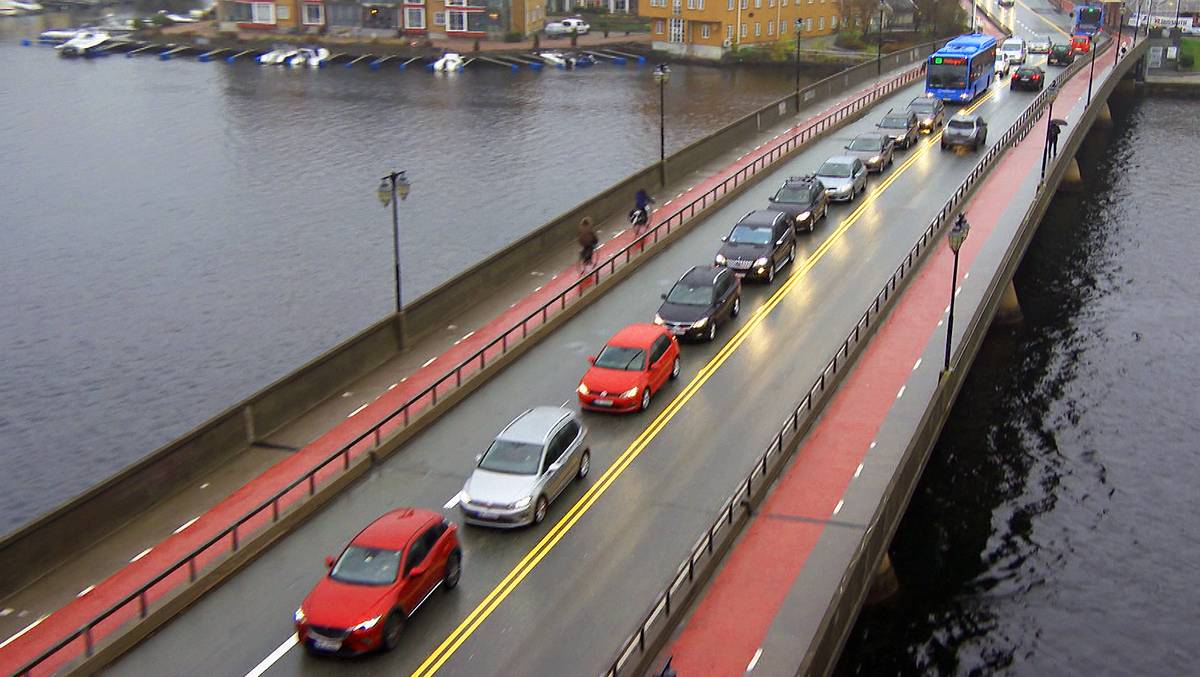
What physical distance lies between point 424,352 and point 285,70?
97.7 meters

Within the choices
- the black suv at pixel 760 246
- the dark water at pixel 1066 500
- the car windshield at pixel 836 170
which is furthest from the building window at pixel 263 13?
the black suv at pixel 760 246

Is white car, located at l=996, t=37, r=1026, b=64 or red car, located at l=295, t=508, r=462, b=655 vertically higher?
white car, located at l=996, t=37, r=1026, b=64

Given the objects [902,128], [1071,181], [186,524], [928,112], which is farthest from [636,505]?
[1071,181]

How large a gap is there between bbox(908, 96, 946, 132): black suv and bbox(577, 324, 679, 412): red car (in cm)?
3657

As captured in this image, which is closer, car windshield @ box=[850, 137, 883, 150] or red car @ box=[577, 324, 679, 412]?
red car @ box=[577, 324, 679, 412]

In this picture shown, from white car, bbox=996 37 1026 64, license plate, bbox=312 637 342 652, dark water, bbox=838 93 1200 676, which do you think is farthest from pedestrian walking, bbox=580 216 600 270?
white car, bbox=996 37 1026 64

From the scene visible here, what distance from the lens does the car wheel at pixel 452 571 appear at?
23.3 meters

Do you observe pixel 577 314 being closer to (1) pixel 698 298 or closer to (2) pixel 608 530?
(1) pixel 698 298

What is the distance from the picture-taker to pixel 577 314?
3881 cm

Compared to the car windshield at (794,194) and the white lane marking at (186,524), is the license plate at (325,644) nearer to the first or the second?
the white lane marking at (186,524)

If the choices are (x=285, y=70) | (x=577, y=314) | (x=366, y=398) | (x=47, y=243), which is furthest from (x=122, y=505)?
(x=285, y=70)

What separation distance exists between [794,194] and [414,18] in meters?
98.7

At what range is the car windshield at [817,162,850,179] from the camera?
167 feet

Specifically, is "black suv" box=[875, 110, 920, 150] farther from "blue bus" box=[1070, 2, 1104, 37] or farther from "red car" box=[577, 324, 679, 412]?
"blue bus" box=[1070, 2, 1104, 37]
